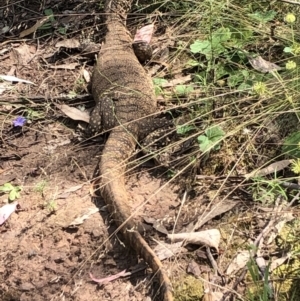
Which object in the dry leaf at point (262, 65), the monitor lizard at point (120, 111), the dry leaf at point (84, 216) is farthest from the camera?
the dry leaf at point (262, 65)

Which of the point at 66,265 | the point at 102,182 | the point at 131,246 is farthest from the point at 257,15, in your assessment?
the point at 66,265

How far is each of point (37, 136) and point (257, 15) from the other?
1789mm

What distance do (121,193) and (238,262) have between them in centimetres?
86

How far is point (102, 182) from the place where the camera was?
12.2 ft

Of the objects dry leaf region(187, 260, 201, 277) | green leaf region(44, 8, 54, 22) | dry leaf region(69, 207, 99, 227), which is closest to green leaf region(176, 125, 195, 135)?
dry leaf region(69, 207, 99, 227)

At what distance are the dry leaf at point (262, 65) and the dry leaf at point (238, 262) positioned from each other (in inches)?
53.6

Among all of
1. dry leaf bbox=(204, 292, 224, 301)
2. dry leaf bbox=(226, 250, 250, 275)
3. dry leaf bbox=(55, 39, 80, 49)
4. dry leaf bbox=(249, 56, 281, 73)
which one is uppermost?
dry leaf bbox=(249, 56, 281, 73)

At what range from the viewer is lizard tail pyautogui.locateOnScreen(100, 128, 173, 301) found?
3.13 m

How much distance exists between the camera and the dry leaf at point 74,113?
4469 millimetres

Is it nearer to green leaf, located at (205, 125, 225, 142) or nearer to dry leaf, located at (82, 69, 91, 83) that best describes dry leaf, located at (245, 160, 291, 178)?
green leaf, located at (205, 125, 225, 142)

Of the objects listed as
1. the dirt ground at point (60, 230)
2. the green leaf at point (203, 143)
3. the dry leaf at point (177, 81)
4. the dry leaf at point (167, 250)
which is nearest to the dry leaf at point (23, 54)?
Result: the dirt ground at point (60, 230)

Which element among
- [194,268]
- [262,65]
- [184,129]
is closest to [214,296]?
[194,268]

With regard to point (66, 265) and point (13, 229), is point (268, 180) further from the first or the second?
point (13, 229)

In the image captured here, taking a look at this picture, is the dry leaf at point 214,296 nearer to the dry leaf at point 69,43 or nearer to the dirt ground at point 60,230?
the dirt ground at point 60,230
